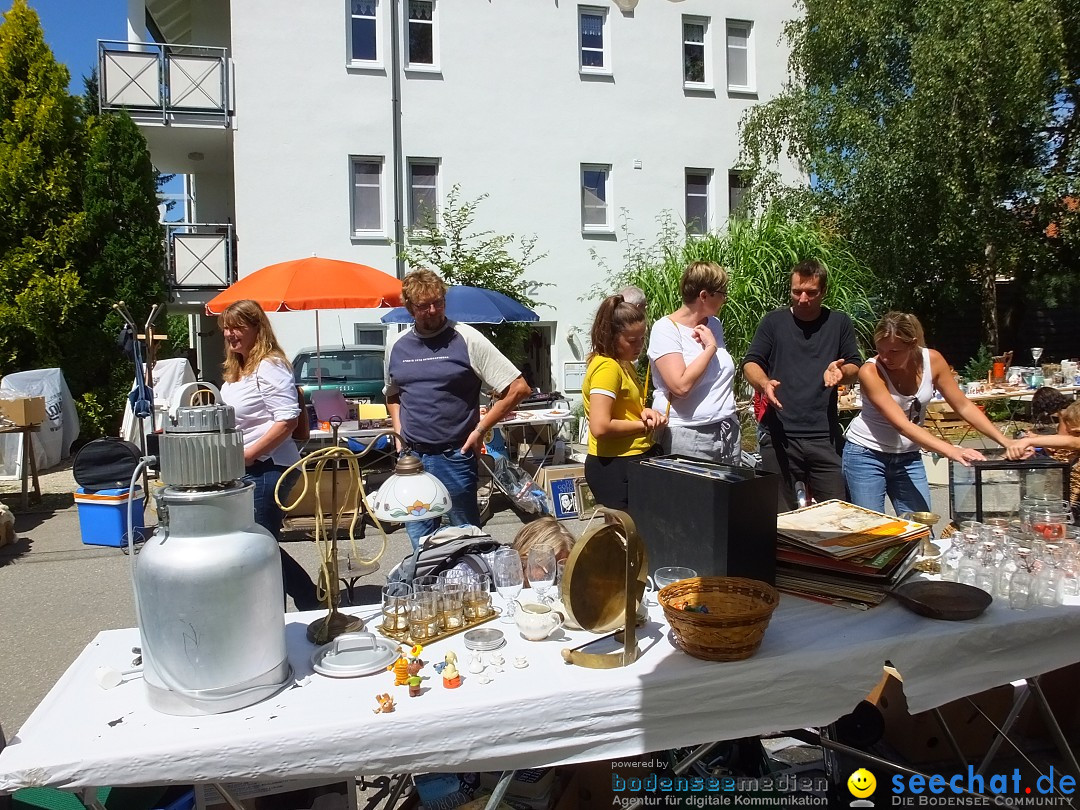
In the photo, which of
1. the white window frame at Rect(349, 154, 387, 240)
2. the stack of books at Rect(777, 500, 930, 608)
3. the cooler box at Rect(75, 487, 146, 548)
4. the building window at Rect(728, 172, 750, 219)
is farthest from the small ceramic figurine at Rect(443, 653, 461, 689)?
the building window at Rect(728, 172, 750, 219)

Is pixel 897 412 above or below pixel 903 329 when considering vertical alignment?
below

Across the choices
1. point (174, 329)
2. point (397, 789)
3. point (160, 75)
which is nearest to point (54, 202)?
point (160, 75)

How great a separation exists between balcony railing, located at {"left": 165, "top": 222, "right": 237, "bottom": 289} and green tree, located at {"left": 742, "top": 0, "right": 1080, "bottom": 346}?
9302 millimetres

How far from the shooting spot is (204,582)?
1514 millimetres

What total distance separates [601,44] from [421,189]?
4.47 m

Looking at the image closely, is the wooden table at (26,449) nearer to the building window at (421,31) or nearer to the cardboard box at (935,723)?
the cardboard box at (935,723)

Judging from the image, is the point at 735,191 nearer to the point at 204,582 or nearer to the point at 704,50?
the point at 704,50

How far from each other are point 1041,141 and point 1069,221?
51.6 inches

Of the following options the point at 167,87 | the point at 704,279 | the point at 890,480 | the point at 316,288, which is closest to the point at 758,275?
the point at 316,288

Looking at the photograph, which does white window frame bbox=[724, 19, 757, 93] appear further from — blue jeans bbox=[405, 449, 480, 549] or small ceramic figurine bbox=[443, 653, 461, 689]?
small ceramic figurine bbox=[443, 653, 461, 689]

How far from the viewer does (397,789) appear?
2125 mm

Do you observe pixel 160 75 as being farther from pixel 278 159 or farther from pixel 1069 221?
pixel 1069 221

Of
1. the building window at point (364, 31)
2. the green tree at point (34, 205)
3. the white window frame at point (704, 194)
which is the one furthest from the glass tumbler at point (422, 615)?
the white window frame at point (704, 194)

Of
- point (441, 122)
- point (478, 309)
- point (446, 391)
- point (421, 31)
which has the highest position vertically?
point (421, 31)
